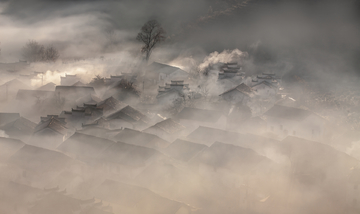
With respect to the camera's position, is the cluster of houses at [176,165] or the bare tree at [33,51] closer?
the cluster of houses at [176,165]

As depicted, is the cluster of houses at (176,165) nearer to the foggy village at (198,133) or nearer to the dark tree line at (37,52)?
the foggy village at (198,133)

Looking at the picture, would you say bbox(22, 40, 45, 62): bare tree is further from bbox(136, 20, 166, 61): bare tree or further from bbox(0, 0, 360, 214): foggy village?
bbox(136, 20, 166, 61): bare tree

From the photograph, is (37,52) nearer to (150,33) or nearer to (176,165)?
(150,33)

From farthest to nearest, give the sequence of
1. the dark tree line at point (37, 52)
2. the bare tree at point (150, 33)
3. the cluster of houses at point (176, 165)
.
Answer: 1. the dark tree line at point (37, 52)
2. the bare tree at point (150, 33)
3. the cluster of houses at point (176, 165)

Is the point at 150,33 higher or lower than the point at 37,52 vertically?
higher

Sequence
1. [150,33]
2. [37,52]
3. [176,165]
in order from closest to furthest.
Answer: [176,165], [150,33], [37,52]

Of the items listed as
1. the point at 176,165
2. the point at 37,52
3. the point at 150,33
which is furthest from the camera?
the point at 37,52

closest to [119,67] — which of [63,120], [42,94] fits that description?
[42,94]

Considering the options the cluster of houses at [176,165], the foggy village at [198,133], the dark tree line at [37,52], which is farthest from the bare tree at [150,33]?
the dark tree line at [37,52]

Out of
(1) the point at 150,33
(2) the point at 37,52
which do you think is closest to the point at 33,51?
(2) the point at 37,52
